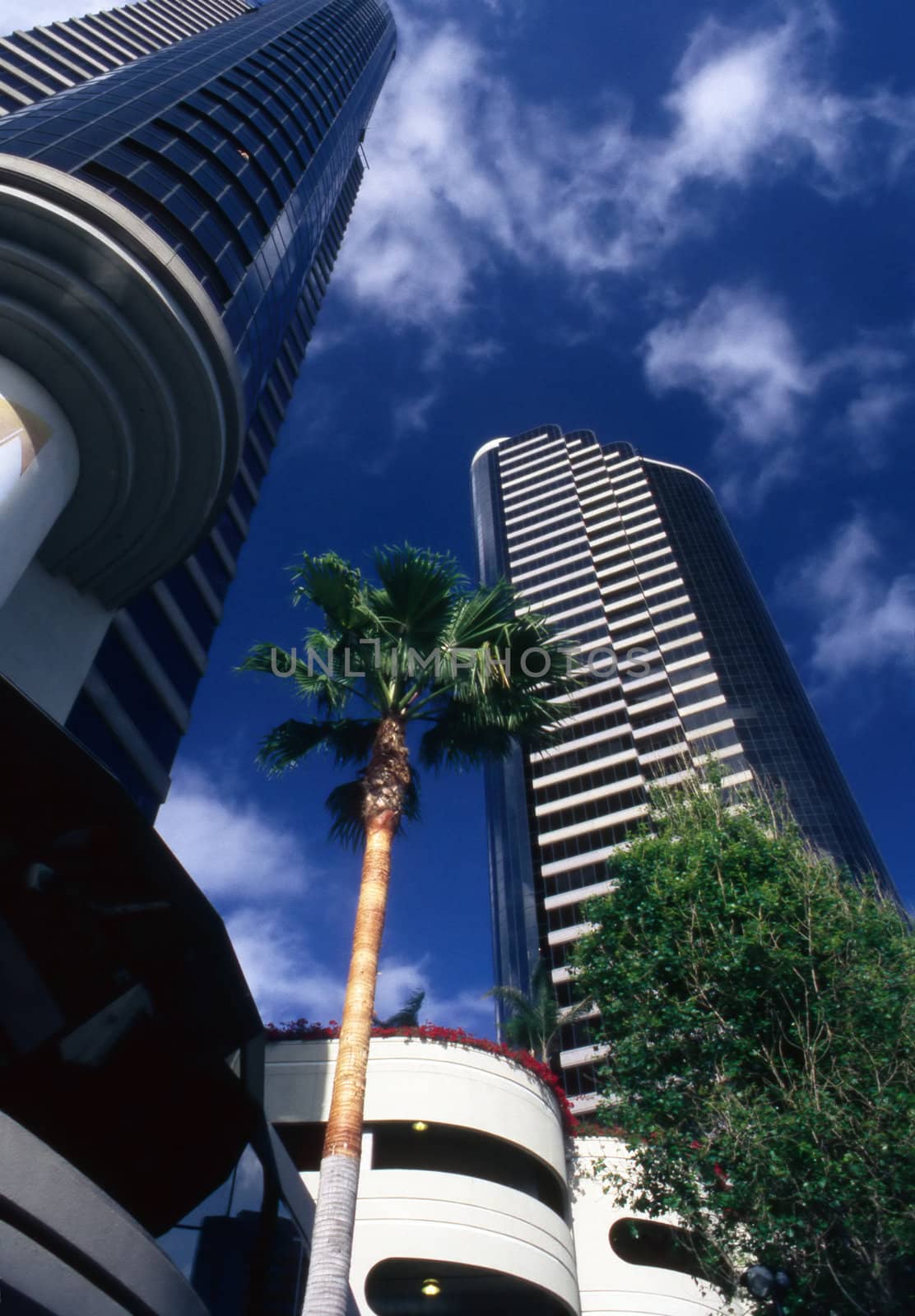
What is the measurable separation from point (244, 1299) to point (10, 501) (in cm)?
886

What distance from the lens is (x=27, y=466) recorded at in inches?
384

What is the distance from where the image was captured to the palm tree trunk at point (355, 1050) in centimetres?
596

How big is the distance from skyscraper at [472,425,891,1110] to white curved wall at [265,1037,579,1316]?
3448 cm

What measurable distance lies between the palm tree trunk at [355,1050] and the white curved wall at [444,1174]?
7.90 m

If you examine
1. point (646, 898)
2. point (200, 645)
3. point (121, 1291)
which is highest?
point (200, 645)

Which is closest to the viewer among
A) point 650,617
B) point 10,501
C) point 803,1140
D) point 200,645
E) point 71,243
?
point 10,501

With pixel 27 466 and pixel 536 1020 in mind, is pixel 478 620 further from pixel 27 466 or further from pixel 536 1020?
pixel 536 1020

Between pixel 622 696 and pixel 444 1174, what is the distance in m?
57.8

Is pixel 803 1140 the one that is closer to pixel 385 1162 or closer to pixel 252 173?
pixel 385 1162

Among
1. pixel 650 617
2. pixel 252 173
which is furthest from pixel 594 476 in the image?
pixel 252 173

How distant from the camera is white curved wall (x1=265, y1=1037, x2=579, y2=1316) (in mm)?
13352

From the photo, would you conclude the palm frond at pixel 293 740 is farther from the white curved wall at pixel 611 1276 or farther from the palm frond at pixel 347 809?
the white curved wall at pixel 611 1276

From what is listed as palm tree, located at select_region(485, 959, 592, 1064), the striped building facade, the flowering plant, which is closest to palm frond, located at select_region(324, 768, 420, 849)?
the flowering plant

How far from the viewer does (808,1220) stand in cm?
1198
